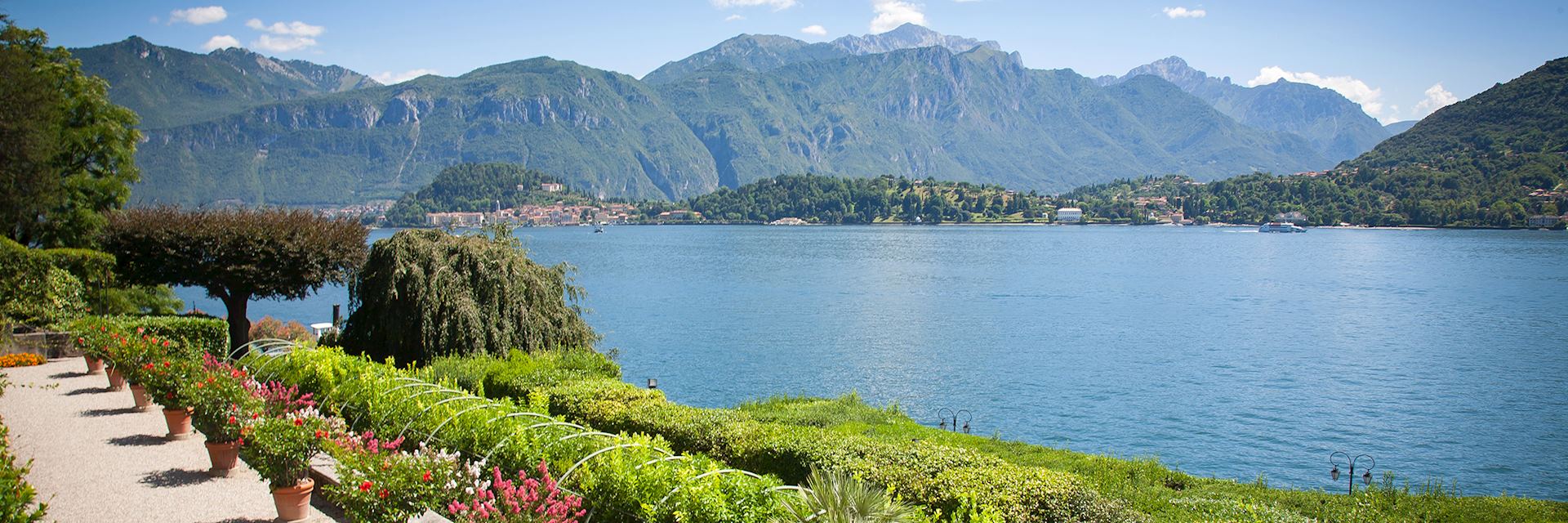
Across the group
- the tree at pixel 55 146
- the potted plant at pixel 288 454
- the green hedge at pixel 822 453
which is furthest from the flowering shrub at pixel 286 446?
the tree at pixel 55 146

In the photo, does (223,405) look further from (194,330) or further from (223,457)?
(194,330)

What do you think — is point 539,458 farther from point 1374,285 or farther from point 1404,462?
point 1374,285

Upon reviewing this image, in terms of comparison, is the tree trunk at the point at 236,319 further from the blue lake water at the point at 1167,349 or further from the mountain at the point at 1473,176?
the mountain at the point at 1473,176

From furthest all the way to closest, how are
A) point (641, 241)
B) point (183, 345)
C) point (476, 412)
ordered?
1. point (641, 241)
2. point (183, 345)
3. point (476, 412)

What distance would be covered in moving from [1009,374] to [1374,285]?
5480 cm

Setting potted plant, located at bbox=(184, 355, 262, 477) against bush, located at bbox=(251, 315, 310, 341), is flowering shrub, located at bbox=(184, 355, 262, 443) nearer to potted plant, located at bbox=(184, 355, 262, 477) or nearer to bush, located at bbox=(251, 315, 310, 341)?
potted plant, located at bbox=(184, 355, 262, 477)

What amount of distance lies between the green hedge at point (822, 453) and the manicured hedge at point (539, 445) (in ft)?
2.28

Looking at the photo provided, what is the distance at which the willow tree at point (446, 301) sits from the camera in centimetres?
2345

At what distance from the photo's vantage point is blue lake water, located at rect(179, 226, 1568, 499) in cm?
2892

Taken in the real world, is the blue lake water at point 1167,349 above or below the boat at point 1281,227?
below

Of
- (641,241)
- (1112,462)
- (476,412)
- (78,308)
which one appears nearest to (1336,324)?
(1112,462)

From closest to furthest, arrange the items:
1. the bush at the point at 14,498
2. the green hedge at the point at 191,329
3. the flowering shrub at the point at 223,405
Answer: the bush at the point at 14,498 < the flowering shrub at the point at 223,405 < the green hedge at the point at 191,329

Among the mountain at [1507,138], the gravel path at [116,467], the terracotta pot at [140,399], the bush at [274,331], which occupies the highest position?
the mountain at [1507,138]

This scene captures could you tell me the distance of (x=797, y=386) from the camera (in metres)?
37.0
